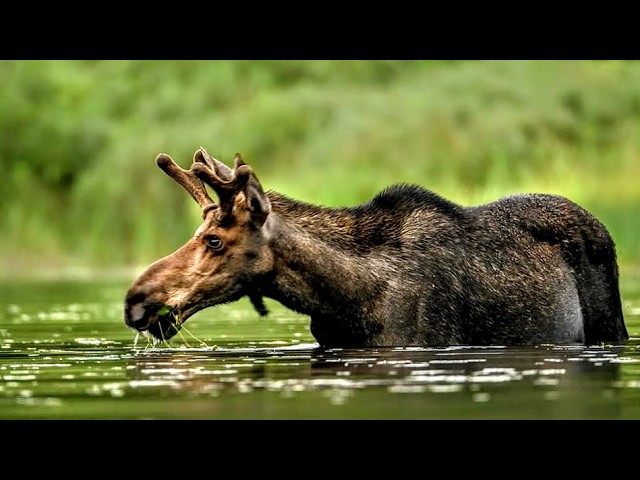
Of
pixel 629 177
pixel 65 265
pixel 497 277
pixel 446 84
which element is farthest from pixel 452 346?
pixel 446 84

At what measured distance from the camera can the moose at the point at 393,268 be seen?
1277 centimetres

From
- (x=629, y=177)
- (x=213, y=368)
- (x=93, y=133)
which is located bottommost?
(x=213, y=368)

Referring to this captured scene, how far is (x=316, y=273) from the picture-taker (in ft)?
42.7

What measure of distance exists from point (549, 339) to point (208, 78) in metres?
35.0

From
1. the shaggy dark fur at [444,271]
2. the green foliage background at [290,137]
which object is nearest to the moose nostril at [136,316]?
the shaggy dark fur at [444,271]

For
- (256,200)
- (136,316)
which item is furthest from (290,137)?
(136,316)

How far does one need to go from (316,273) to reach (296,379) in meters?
2.09

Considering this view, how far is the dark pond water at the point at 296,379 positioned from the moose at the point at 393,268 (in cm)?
33

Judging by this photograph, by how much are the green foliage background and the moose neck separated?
44.1 feet

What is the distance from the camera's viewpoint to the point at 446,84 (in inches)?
1642

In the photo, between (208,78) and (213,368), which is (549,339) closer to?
(213,368)

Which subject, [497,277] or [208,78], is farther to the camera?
[208,78]

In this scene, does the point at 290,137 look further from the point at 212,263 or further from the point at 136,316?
the point at 136,316

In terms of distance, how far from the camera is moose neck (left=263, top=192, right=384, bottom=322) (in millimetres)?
12961
